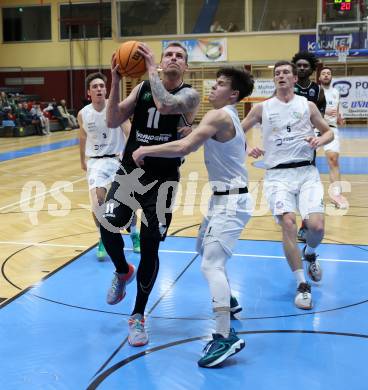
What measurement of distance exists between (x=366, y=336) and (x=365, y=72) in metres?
21.2

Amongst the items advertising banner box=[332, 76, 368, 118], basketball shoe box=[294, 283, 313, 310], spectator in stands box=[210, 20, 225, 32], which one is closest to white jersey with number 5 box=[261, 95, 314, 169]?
basketball shoe box=[294, 283, 313, 310]

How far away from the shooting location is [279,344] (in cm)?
362

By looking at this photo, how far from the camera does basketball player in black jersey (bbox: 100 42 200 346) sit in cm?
360

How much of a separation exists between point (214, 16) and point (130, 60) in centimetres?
2274

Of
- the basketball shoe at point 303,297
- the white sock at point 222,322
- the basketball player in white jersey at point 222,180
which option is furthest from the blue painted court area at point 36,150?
the white sock at point 222,322

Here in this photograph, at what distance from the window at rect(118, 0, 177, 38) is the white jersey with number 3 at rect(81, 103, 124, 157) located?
2092cm

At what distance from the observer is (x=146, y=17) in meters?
26.0

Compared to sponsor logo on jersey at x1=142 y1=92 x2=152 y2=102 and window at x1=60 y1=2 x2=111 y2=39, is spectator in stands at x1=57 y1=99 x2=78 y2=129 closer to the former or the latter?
window at x1=60 y1=2 x2=111 y2=39

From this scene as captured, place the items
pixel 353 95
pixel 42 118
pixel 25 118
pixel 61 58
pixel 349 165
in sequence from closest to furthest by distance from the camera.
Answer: pixel 349 165, pixel 25 118, pixel 42 118, pixel 353 95, pixel 61 58

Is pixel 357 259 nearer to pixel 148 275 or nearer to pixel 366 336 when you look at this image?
pixel 366 336

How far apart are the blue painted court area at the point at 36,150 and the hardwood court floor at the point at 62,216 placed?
52.4 inches

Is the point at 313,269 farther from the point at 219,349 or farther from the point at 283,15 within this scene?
the point at 283,15

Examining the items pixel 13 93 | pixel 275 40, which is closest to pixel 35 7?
pixel 13 93

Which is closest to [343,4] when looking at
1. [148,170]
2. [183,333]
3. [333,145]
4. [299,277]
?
[333,145]
